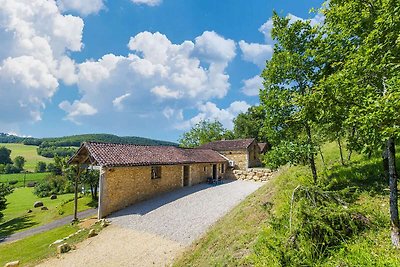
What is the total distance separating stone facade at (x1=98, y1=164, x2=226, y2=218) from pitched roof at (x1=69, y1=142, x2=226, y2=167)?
47 cm

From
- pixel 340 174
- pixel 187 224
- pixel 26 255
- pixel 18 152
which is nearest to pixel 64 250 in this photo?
pixel 26 255

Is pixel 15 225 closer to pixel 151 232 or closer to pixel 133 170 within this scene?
pixel 133 170

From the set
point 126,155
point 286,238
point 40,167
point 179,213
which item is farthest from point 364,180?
point 40,167

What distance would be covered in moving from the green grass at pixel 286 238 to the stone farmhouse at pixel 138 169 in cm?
819

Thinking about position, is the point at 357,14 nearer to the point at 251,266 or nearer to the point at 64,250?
the point at 251,266

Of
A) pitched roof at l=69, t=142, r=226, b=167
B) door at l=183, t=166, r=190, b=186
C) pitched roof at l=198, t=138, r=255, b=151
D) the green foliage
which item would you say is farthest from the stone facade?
the green foliage

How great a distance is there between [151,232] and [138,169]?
6.44 meters

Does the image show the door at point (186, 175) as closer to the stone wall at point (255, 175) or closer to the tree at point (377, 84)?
the stone wall at point (255, 175)

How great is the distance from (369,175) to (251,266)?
6199mm

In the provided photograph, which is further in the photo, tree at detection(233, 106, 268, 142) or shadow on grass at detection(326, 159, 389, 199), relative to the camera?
tree at detection(233, 106, 268, 142)

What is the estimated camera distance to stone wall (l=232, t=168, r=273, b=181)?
81.0 feet

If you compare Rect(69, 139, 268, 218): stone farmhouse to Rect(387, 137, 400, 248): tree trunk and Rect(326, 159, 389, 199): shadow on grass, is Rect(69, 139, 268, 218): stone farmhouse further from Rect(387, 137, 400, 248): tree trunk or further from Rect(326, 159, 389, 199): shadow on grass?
Rect(387, 137, 400, 248): tree trunk

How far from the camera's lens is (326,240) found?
461 centimetres

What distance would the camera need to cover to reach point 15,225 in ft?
68.1
